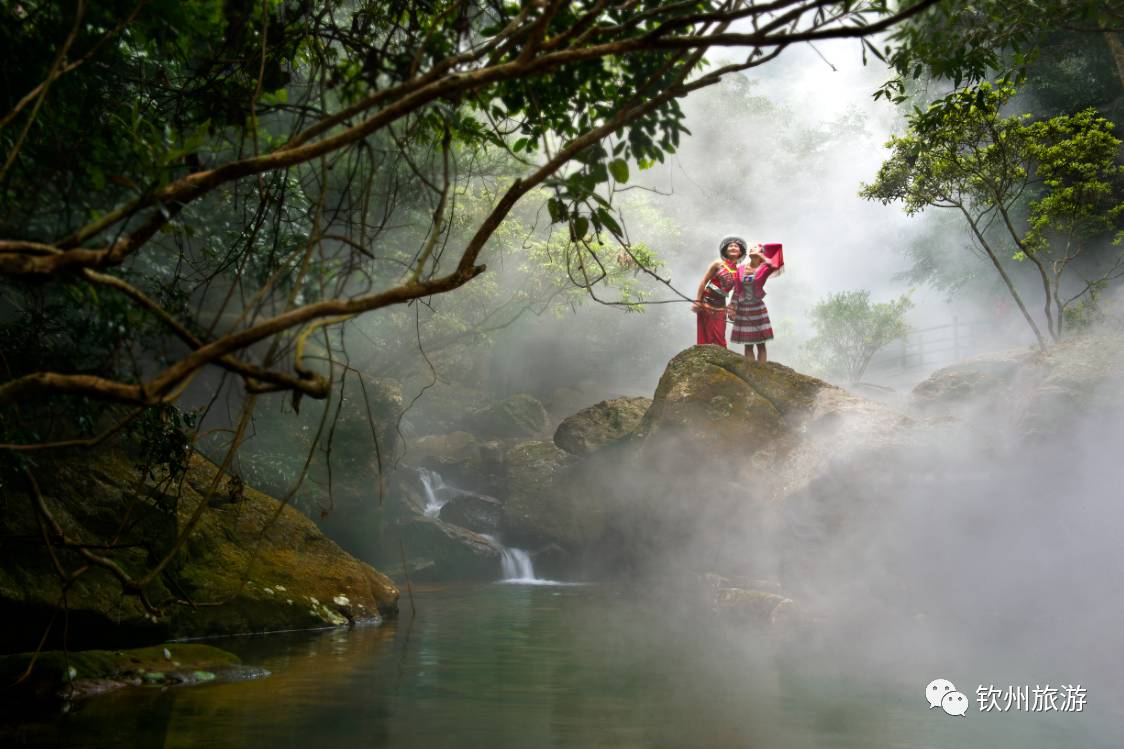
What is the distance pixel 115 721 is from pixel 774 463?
824 cm

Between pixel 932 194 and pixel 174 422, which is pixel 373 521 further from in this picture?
pixel 932 194

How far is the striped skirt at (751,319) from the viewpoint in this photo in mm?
12469

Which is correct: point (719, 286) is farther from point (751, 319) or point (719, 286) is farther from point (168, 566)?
point (168, 566)

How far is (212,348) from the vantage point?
2.36 meters

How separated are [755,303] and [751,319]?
24cm

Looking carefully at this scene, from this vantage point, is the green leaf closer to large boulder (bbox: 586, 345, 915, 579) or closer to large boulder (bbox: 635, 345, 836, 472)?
large boulder (bbox: 586, 345, 915, 579)

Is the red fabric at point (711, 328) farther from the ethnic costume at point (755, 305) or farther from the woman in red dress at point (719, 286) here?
the ethnic costume at point (755, 305)

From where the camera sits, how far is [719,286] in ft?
42.1

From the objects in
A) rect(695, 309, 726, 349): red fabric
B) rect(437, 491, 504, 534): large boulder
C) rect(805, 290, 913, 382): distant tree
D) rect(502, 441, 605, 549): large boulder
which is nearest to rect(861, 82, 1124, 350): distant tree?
rect(695, 309, 726, 349): red fabric

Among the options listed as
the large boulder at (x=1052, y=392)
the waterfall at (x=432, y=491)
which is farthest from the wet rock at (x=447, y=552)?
the large boulder at (x=1052, y=392)

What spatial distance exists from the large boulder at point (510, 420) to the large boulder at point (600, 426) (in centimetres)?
995

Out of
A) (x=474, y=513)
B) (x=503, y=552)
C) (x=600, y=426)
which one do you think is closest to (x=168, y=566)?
(x=600, y=426)

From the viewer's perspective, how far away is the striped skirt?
12.5 m

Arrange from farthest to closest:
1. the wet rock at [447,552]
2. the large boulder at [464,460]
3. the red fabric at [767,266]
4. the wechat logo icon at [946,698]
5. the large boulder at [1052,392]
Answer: the large boulder at [464,460]
the wet rock at [447,552]
the red fabric at [767,266]
the large boulder at [1052,392]
the wechat logo icon at [946,698]
